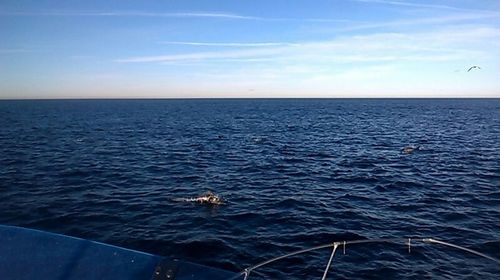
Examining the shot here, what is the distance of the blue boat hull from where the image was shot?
531 centimetres

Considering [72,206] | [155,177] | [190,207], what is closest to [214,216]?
[190,207]

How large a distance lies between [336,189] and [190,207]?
10.5m

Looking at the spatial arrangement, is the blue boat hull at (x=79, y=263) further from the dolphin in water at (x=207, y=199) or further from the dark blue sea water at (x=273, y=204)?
the dolphin in water at (x=207, y=199)

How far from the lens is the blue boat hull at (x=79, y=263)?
5.31 metres

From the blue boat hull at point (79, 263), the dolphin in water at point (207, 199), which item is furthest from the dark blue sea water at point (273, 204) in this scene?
the blue boat hull at point (79, 263)


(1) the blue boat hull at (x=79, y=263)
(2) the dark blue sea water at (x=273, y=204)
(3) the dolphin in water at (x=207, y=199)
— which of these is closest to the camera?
(1) the blue boat hull at (x=79, y=263)

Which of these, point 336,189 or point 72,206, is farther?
point 336,189

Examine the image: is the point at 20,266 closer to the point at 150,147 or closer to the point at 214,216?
the point at 214,216

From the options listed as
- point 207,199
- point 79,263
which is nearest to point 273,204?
point 207,199

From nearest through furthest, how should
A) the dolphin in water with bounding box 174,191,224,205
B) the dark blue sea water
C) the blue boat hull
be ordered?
the blue boat hull → the dark blue sea water → the dolphin in water with bounding box 174,191,224,205

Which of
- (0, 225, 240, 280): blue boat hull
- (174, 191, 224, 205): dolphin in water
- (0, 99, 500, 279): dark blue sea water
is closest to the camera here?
(0, 225, 240, 280): blue boat hull

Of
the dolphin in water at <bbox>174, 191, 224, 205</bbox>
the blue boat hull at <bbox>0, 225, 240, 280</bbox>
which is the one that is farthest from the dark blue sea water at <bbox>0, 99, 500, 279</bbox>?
the blue boat hull at <bbox>0, 225, 240, 280</bbox>

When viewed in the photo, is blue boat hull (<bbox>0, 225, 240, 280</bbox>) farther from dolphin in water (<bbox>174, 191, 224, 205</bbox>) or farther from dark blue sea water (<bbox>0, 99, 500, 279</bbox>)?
dolphin in water (<bbox>174, 191, 224, 205</bbox>)

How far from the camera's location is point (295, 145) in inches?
1874
